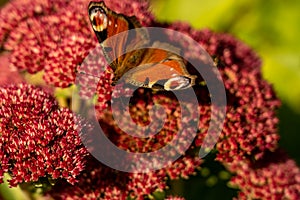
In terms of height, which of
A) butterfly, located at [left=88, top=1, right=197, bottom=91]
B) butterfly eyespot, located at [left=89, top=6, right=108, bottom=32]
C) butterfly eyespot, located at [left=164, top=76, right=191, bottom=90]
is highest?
butterfly eyespot, located at [left=89, top=6, right=108, bottom=32]

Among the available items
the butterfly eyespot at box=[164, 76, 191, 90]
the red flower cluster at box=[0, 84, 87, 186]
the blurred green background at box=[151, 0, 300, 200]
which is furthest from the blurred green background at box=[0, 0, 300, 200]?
the red flower cluster at box=[0, 84, 87, 186]

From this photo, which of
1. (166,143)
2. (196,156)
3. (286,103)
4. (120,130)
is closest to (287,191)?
(196,156)

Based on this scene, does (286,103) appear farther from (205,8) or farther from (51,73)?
(51,73)

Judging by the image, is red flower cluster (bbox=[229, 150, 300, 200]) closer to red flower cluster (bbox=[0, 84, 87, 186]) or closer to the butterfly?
the butterfly

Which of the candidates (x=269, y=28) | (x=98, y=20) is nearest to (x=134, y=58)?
(x=98, y=20)

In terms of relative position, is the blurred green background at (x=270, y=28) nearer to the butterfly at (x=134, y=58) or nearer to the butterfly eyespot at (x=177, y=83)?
the butterfly at (x=134, y=58)

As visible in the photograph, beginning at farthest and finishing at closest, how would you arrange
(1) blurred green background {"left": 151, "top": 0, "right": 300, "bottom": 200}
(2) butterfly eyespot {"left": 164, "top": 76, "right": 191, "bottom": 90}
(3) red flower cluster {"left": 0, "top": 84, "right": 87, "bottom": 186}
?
(1) blurred green background {"left": 151, "top": 0, "right": 300, "bottom": 200}
(2) butterfly eyespot {"left": 164, "top": 76, "right": 191, "bottom": 90}
(3) red flower cluster {"left": 0, "top": 84, "right": 87, "bottom": 186}

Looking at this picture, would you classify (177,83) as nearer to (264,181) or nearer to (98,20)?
(98,20)
